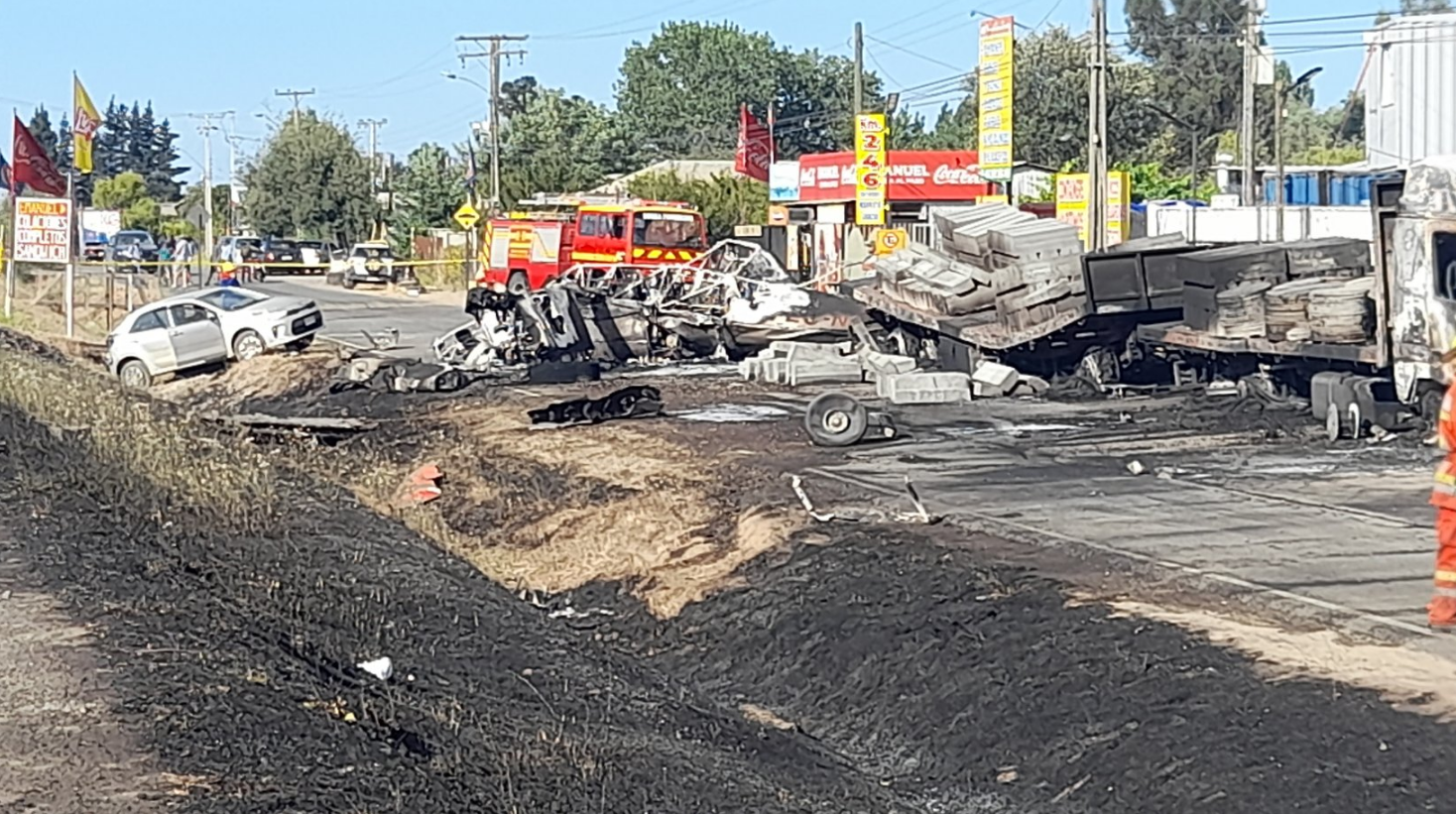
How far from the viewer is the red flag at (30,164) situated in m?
37.3

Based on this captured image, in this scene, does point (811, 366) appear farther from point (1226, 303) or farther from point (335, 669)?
point (335, 669)

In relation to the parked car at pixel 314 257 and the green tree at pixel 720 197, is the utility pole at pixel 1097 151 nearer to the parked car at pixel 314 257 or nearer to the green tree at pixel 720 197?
the green tree at pixel 720 197

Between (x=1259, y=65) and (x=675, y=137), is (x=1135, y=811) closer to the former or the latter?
(x=1259, y=65)

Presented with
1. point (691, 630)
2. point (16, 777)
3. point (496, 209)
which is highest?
point (496, 209)

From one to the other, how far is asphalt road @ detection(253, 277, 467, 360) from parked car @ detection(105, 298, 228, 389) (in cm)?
378

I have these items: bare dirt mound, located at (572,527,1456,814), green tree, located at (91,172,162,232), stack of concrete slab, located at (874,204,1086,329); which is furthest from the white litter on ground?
green tree, located at (91,172,162,232)

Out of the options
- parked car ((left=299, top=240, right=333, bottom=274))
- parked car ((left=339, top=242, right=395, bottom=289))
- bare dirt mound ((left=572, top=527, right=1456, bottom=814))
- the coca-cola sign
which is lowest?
bare dirt mound ((left=572, top=527, right=1456, bottom=814))

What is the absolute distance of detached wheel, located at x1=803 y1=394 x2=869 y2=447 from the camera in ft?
65.5

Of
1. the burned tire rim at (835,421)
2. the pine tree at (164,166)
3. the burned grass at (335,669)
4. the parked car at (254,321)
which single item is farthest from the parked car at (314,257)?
the pine tree at (164,166)

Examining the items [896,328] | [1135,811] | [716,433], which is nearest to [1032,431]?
[716,433]

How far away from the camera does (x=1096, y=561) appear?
512 inches

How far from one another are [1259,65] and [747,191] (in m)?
18.9

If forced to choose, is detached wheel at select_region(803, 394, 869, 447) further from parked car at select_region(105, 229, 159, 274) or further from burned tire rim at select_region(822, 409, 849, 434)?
parked car at select_region(105, 229, 159, 274)

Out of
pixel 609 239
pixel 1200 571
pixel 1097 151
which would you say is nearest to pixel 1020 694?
pixel 1200 571
